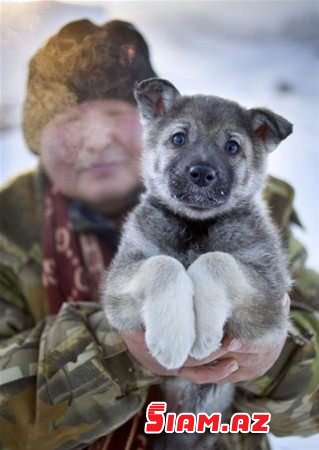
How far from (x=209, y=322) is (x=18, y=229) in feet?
2.44

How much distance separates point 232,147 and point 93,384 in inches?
20.6

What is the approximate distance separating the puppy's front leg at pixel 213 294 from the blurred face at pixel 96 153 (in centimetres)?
39

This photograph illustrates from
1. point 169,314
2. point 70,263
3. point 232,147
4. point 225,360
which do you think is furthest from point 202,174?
point 70,263

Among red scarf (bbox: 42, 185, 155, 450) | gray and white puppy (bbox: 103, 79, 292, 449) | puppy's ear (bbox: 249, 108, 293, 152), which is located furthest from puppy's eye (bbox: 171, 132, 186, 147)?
red scarf (bbox: 42, 185, 155, 450)

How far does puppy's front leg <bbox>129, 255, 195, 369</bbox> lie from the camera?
0.82 metres

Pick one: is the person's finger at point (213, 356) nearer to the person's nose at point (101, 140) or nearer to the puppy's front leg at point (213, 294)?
the puppy's front leg at point (213, 294)

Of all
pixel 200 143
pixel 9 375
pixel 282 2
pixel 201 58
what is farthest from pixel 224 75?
pixel 9 375

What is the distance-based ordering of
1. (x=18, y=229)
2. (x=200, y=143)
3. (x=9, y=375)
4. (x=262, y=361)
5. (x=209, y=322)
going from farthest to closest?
(x=18, y=229)
(x=9, y=375)
(x=262, y=361)
(x=200, y=143)
(x=209, y=322)

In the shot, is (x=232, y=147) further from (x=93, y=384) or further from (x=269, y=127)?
(x=93, y=384)

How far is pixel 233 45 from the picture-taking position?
1.19 metres

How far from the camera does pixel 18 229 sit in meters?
1.43

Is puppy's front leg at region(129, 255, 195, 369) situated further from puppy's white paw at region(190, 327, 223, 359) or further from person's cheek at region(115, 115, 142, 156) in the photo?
person's cheek at region(115, 115, 142, 156)

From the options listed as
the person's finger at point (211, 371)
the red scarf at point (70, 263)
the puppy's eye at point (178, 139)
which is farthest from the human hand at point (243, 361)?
the red scarf at point (70, 263)

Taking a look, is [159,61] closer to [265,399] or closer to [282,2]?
[282,2]
